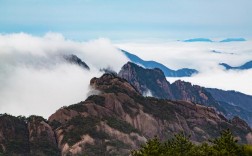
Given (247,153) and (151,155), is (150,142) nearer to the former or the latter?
(151,155)

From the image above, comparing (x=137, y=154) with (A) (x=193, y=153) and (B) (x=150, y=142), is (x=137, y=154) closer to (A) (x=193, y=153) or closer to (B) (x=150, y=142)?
(B) (x=150, y=142)

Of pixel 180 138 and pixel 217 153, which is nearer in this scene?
pixel 217 153

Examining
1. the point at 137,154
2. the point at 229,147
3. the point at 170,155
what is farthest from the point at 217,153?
the point at 137,154

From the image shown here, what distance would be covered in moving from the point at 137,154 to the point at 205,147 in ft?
50.9

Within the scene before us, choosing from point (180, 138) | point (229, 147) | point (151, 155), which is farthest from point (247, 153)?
point (151, 155)

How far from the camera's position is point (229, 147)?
348 ft

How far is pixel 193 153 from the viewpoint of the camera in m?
108

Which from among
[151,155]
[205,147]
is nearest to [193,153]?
[205,147]

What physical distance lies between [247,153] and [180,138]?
618 inches

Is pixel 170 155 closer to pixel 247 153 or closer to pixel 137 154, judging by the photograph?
pixel 137 154

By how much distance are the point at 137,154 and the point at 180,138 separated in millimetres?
12837

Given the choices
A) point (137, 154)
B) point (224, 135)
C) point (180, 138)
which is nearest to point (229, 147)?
point (224, 135)

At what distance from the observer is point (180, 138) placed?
114 meters

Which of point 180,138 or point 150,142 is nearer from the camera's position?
point 150,142
